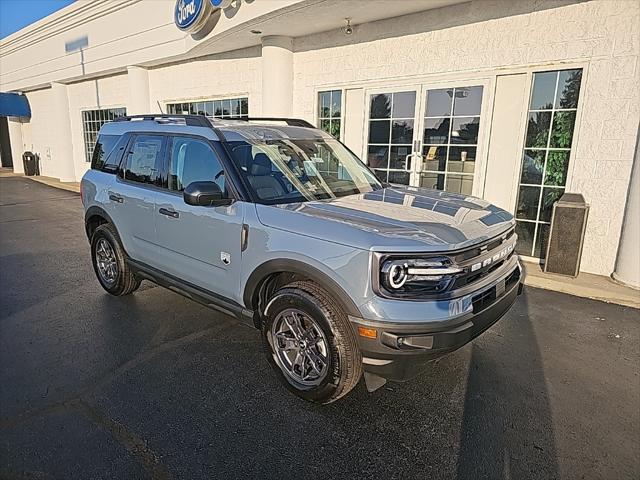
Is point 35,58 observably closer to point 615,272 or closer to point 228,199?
point 228,199

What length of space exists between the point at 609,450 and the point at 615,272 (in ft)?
13.1

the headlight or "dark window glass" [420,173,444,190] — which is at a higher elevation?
"dark window glass" [420,173,444,190]

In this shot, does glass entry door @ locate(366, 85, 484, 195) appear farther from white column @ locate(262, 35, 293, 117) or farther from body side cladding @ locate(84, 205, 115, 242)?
body side cladding @ locate(84, 205, 115, 242)

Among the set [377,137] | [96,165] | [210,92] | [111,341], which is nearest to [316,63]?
[377,137]

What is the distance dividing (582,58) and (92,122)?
16.7 m

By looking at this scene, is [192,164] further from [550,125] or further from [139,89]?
[139,89]

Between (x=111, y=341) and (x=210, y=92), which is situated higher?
(x=210, y=92)

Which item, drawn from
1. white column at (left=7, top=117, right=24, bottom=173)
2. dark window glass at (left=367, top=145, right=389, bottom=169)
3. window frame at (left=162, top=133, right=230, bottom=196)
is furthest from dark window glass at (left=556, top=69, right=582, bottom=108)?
white column at (left=7, top=117, right=24, bottom=173)

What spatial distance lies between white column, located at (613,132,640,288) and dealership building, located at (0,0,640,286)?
17 millimetres

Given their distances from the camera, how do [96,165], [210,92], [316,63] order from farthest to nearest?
1. [210,92]
2. [316,63]
3. [96,165]

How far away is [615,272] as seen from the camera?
5.77 metres

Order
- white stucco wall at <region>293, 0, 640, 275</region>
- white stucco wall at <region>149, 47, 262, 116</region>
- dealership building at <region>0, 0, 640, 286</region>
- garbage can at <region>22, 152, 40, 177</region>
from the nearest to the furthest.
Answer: white stucco wall at <region>293, 0, 640, 275</region> → dealership building at <region>0, 0, 640, 286</region> → white stucco wall at <region>149, 47, 262, 116</region> → garbage can at <region>22, 152, 40, 177</region>

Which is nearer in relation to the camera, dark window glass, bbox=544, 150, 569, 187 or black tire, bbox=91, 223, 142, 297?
black tire, bbox=91, 223, 142, 297

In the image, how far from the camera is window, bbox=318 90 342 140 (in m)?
8.74
